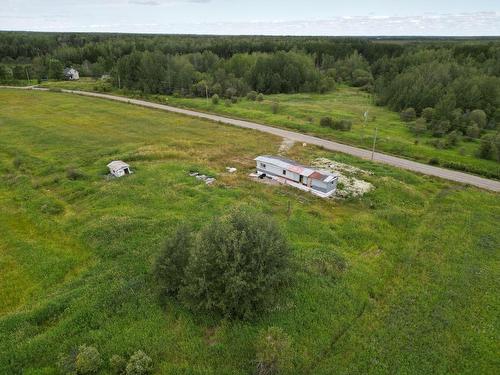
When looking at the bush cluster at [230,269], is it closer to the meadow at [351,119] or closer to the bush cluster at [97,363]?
the bush cluster at [97,363]

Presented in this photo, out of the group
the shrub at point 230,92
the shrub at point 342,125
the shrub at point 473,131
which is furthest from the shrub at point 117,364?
the shrub at point 230,92

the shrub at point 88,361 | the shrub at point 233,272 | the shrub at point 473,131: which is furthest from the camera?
the shrub at point 473,131

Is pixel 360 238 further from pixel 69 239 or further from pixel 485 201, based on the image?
pixel 69 239

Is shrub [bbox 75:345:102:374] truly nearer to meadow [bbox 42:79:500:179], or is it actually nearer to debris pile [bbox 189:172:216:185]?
debris pile [bbox 189:172:216:185]

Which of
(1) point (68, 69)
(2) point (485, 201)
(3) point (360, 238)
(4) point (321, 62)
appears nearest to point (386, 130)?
(2) point (485, 201)

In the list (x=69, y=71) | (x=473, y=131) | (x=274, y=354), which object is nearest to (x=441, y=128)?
(x=473, y=131)

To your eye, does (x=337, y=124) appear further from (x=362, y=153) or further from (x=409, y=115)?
(x=409, y=115)

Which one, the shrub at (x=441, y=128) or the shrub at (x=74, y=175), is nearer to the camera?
the shrub at (x=74, y=175)

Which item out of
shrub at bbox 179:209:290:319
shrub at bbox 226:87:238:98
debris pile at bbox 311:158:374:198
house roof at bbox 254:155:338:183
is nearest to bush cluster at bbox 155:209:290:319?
shrub at bbox 179:209:290:319
